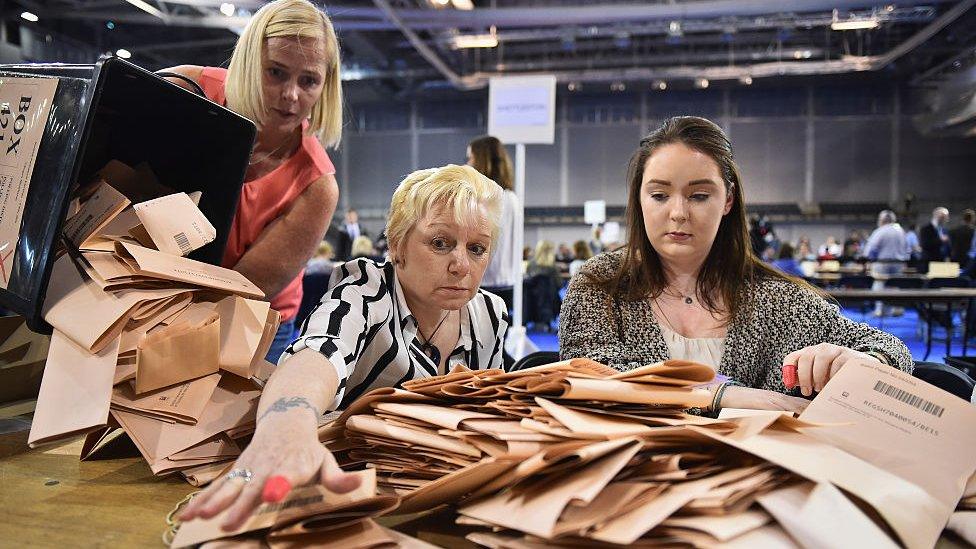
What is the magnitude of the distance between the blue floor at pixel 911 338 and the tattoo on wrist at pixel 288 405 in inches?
211

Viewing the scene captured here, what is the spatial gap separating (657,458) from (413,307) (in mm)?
753

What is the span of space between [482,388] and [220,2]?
33.1ft

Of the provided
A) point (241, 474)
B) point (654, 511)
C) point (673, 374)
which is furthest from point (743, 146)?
point (241, 474)

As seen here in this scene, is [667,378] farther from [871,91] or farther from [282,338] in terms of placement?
[871,91]

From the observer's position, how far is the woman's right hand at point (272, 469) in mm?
636

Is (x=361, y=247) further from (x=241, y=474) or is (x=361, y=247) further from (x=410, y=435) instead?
(x=241, y=474)

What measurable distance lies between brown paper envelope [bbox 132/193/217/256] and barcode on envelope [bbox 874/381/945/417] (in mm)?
1076

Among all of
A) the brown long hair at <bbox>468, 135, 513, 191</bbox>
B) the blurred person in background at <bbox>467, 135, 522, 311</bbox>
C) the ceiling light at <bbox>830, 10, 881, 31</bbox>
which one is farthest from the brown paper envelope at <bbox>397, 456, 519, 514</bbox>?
the ceiling light at <bbox>830, 10, 881, 31</bbox>

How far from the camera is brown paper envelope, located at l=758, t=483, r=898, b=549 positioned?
62 cm

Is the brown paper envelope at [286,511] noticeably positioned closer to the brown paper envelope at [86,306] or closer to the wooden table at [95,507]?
the wooden table at [95,507]

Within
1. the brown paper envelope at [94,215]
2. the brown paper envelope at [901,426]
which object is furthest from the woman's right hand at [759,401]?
the brown paper envelope at [94,215]

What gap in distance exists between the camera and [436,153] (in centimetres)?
1792

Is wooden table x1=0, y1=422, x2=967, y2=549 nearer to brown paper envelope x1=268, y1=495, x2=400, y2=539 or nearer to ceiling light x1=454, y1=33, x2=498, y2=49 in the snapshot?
brown paper envelope x1=268, y1=495, x2=400, y2=539

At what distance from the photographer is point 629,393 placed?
80cm
